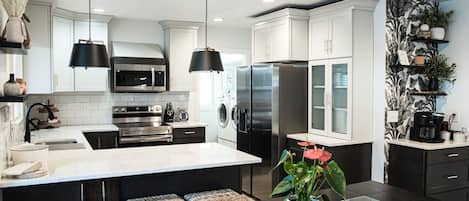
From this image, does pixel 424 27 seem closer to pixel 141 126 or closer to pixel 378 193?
pixel 378 193

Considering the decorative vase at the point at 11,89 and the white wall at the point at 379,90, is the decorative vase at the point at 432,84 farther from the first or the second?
the decorative vase at the point at 11,89

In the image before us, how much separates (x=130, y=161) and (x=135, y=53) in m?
2.90

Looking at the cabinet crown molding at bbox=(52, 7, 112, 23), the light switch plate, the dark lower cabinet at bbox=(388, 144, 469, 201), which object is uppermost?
the cabinet crown molding at bbox=(52, 7, 112, 23)

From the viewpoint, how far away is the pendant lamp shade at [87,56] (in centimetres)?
279

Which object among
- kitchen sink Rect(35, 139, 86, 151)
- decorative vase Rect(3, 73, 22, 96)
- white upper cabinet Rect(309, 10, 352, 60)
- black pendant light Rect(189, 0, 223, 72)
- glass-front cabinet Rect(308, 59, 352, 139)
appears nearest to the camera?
decorative vase Rect(3, 73, 22, 96)

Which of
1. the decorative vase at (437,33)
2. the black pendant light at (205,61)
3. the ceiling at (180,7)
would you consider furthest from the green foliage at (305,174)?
the decorative vase at (437,33)

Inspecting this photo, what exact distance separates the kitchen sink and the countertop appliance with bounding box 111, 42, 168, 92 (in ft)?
4.59

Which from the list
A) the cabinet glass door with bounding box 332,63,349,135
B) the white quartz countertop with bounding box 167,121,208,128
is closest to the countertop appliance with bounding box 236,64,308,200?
the cabinet glass door with bounding box 332,63,349,135

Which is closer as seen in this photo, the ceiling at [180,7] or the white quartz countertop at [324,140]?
the white quartz countertop at [324,140]

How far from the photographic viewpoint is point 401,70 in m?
4.22

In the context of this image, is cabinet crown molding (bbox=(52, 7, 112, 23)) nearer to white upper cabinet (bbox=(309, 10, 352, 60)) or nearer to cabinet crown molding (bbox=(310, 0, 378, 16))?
white upper cabinet (bbox=(309, 10, 352, 60))

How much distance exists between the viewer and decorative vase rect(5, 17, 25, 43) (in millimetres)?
2131

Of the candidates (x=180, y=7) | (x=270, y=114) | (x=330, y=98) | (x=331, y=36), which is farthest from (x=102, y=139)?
(x=331, y=36)

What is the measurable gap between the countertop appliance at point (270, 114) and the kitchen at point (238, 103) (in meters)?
0.02
